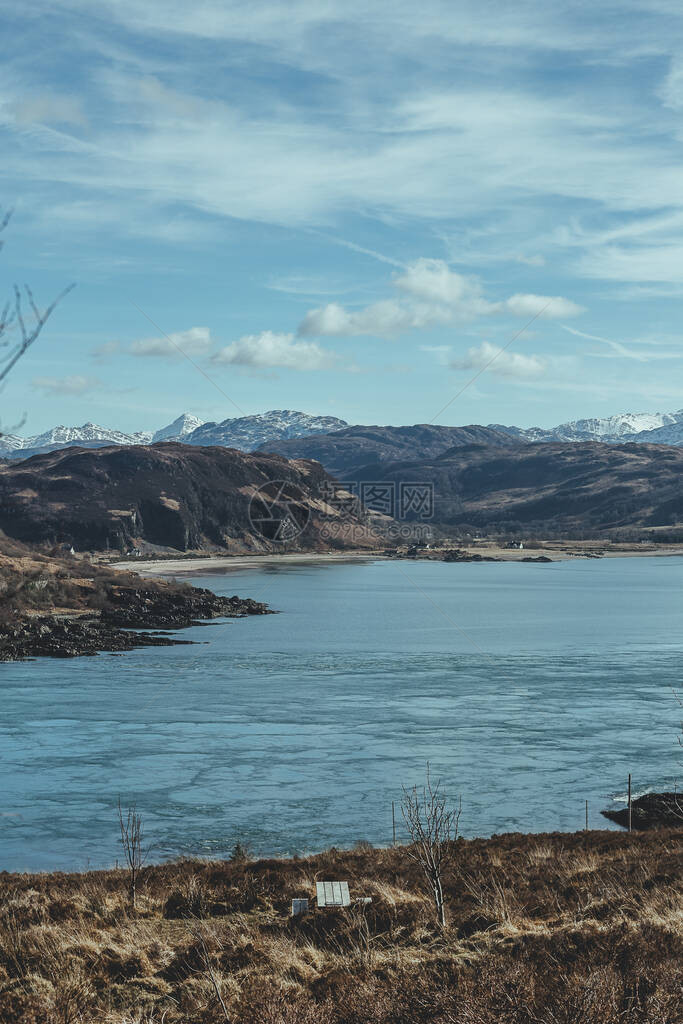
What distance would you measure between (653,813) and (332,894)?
10200 mm

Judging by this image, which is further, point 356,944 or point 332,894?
point 332,894

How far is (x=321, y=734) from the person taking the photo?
27641 millimetres

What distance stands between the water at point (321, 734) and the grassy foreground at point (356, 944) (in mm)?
3617

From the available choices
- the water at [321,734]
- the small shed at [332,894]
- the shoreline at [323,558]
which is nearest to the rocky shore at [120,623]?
the water at [321,734]

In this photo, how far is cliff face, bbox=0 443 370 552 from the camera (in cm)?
14688

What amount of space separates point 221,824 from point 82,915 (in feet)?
23.5

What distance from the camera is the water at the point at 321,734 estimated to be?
1938cm

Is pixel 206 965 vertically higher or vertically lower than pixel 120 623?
higher

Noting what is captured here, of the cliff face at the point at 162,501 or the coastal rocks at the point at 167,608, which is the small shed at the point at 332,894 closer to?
the coastal rocks at the point at 167,608

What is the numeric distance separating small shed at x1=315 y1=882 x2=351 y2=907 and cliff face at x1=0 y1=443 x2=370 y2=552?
131131 millimetres

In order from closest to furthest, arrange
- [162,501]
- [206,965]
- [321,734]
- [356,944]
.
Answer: [206,965] → [356,944] → [321,734] → [162,501]

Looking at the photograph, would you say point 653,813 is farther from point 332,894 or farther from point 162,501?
point 162,501

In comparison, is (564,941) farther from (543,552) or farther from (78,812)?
(543,552)

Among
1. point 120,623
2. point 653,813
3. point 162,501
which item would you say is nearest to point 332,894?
point 653,813
